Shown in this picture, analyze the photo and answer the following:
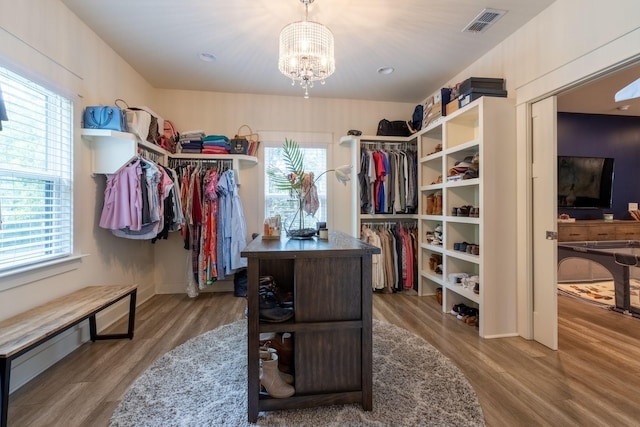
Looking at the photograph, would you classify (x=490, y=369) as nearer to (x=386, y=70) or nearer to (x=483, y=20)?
(x=483, y=20)

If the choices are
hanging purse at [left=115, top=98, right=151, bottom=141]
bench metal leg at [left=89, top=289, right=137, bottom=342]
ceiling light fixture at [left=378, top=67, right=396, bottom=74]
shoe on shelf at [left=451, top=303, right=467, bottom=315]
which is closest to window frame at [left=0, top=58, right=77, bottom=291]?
hanging purse at [left=115, top=98, right=151, bottom=141]

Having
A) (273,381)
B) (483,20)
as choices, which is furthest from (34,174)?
(483,20)

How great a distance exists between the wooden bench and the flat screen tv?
601cm

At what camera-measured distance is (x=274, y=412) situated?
5.02ft

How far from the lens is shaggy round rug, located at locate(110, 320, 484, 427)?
4.79ft

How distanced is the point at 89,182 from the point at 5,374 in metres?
1.67

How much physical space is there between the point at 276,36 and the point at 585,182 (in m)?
5.21

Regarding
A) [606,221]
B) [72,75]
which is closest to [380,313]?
[72,75]

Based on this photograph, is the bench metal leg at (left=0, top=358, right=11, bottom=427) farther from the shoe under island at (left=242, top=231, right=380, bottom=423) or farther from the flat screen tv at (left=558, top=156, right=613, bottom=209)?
the flat screen tv at (left=558, top=156, right=613, bottom=209)

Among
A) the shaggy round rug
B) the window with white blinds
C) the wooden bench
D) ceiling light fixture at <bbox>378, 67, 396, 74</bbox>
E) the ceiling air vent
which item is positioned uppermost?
ceiling light fixture at <bbox>378, 67, 396, 74</bbox>

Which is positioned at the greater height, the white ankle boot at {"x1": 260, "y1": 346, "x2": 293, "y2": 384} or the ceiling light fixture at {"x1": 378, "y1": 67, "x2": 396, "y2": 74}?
the ceiling light fixture at {"x1": 378, "y1": 67, "x2": 396, "y2": 74}

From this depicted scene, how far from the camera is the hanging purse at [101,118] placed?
2396 millimetres

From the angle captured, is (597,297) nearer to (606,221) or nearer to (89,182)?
(606,221)

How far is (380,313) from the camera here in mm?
3020
